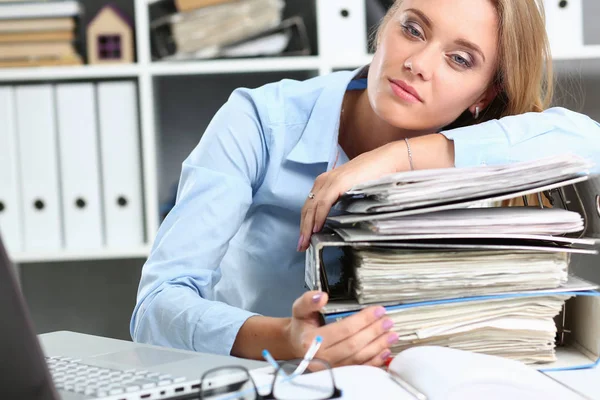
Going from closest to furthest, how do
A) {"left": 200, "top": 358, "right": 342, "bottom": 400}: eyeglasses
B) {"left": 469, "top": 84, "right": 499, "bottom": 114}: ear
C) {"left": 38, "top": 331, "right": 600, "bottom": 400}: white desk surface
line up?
{"left": 200, "top": 358, "right": 342, "bottom": 400}: eyeglasses, {"left": 38, "top": 331, "right": 600, "bottom": 400}: white desk surface, {"left": 469, "top": 84, "right": 499, "bottom": 114}: ear

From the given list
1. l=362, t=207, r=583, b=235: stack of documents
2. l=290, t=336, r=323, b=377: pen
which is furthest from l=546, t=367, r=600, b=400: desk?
l=290, t=336, r=323, b=377: pen

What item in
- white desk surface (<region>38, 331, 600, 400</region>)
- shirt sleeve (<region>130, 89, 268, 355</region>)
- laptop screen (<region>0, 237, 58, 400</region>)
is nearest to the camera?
laptop screen (<region>0, 237, 58, 400</region>)

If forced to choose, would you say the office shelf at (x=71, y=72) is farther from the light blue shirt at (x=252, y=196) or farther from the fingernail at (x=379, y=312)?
the fingernail at (x=379, y=312)

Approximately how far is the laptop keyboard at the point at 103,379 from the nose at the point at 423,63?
657 millimetres

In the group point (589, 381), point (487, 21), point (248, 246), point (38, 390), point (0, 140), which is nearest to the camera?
point (38, 390)

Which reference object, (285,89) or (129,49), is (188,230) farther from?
(129,49)

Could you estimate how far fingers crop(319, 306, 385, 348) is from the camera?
72 centimetres

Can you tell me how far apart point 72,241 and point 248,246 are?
37.9 inches

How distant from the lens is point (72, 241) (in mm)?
2035

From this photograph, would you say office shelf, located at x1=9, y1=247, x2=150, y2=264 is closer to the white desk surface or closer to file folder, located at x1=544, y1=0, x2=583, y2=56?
the white desk surface

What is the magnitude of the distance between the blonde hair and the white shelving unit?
2.51ft

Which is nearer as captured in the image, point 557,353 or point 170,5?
point 557,353

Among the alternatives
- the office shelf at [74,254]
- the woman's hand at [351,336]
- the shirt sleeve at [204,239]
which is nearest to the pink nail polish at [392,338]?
the woman's hand at [351,336]

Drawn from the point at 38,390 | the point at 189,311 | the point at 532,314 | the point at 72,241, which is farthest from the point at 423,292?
the point at 72,241
